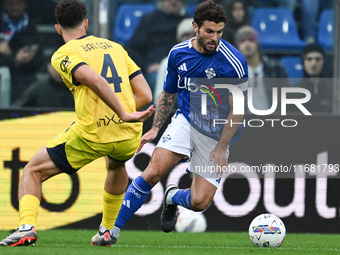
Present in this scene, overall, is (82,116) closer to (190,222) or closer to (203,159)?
(203,159)

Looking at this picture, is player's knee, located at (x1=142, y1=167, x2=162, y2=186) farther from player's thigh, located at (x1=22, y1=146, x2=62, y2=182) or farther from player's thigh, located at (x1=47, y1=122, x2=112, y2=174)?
player's thigh, located at (x1=22, y1=146, x2=62, y2=182)

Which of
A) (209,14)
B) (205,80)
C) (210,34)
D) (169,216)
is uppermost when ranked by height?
(209,14)

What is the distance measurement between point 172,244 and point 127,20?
340 cm

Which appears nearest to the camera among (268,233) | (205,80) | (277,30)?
(268,233)

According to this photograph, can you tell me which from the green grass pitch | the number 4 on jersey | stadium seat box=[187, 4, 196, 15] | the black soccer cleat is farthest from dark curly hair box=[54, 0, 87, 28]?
stadium seat box=[187, 4, 196, 15]

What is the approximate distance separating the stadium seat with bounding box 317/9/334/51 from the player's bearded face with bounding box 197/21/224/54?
3080 mm

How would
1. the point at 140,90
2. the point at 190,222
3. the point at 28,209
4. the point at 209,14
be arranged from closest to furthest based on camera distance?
1. the point at 28,209
2. the point at 140,90
3. the point at 209,14
4. the point at 190,222

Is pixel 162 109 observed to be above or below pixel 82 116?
below

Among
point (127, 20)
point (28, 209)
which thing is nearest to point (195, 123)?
point (28, 209)

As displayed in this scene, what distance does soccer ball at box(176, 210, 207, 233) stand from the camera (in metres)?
7.92

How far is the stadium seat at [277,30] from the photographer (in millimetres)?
9070

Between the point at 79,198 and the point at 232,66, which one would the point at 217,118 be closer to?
the point at 232,66

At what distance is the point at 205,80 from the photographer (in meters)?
6.29

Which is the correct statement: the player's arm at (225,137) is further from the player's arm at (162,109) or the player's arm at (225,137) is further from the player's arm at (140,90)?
the player's arm at (140,90)
